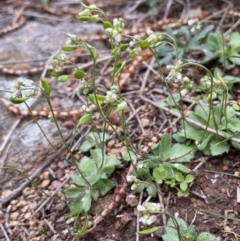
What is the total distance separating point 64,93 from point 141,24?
0.69m

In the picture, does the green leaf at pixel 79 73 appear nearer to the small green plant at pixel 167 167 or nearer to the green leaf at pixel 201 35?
the small green plant at pixel 167 167

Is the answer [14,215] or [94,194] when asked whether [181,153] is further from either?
[14,215]

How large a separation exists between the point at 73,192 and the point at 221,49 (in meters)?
1.01

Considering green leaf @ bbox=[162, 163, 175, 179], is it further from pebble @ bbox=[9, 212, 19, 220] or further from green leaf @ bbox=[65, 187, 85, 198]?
pebble @ bbox=[9, 212, 19, 220]

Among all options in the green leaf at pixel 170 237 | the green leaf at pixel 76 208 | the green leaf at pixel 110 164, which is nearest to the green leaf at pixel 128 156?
the green leaf at pixel 110 164

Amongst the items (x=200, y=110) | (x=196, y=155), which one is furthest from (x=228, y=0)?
(x=196, y=155)

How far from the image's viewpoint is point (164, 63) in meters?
2.12

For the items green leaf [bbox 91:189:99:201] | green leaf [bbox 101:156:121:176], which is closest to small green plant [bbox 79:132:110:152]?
green leaf [bbox 101:156:121:176]

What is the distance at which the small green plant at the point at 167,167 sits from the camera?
5.08ft

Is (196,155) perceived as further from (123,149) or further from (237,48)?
(237,48)

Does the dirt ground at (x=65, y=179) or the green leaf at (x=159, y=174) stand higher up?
the green leaf at (x=159, y=174)

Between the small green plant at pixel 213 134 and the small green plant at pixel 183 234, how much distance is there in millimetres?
325

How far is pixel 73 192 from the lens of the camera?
161 centimetres

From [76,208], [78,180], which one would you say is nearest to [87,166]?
[78,180]
